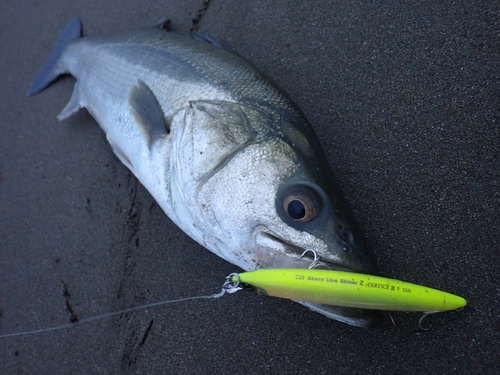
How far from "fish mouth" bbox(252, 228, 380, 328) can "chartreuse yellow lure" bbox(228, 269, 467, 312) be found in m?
0.07

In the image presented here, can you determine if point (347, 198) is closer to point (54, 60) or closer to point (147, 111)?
point (147, 111)

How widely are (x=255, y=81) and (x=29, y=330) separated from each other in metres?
1.92

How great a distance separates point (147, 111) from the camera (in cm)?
191

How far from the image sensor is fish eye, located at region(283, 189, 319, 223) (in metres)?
1.39

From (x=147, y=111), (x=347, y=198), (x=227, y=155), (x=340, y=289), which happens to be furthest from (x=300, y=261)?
(x=147, y=111)

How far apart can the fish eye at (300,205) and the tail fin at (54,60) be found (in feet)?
7.34

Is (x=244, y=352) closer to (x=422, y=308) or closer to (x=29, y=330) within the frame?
(x=422, y=308)

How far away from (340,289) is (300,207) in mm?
314

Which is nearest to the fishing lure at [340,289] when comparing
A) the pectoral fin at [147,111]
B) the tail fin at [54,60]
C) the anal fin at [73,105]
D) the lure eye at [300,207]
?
the lure eye at [300,207]

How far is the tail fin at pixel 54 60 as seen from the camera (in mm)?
2832

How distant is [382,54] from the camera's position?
212 centimetres

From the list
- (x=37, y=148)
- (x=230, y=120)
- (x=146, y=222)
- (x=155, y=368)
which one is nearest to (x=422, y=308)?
(x=230, y=120)

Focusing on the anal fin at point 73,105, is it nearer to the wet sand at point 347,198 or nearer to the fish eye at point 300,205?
the wet sand at point 347,198

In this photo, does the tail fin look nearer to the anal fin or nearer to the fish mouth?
the anal fin
